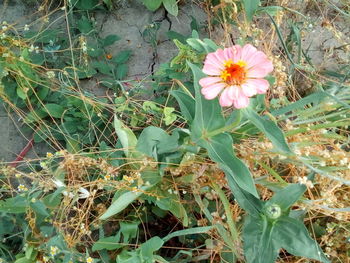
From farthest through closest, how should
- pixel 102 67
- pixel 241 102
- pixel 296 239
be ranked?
pixel 102 67 < pixel 296 239 < pixel 241 102

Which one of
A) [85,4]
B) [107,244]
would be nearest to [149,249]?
[107,244]

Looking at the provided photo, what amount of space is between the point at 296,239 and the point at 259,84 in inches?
18.5

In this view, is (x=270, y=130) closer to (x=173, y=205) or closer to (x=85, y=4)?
(x=173, y=205)

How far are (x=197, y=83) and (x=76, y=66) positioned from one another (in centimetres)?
95

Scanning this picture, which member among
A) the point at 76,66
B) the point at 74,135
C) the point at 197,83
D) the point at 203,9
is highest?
the point at 197,83

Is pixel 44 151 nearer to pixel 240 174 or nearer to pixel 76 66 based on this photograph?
pixel 76 66

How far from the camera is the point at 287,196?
1347 millimetres

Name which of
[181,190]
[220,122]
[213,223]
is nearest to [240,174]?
[220,122]

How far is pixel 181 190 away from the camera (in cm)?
178

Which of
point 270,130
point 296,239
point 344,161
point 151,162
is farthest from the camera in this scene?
point 151,162

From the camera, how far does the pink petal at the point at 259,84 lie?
1.14 meters

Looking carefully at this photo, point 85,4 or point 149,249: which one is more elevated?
point 85,4

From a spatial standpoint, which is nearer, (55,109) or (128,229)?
(128,229)

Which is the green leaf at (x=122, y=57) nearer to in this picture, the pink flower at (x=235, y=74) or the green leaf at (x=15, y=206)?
the green leaf at (x=15, y=206)
